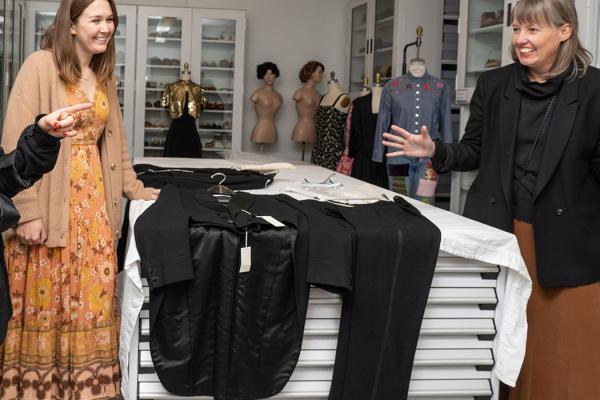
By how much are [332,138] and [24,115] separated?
17.0 feet

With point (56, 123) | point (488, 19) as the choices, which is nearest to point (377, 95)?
point (488, 19)

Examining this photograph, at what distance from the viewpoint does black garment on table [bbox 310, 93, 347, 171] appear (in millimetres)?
7617

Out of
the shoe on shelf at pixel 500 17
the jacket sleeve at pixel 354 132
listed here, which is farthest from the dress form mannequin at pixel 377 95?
the shoe on shelf at pixel 500 17

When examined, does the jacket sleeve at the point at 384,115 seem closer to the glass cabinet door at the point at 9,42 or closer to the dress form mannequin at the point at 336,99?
the dress form mannequin at the point at 336,99

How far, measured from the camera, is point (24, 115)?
2.60m

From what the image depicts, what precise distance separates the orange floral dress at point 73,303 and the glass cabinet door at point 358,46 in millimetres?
5874

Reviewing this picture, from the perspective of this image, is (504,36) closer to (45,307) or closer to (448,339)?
(448,339)

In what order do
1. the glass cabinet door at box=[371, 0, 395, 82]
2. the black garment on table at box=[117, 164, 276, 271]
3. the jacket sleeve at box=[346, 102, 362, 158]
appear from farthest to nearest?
the glass cabinet door at box=[371, 0, 395, 82] → the jacket sleeve at box=[346, 102, 362, 158] → the black garment on table at box=[117, 164, 276, 271]

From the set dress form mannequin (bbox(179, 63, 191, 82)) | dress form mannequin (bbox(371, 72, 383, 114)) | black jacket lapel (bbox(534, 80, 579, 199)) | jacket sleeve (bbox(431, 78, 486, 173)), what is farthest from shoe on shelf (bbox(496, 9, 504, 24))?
dress form mannequin (bbox(179, 63, 191, 82))

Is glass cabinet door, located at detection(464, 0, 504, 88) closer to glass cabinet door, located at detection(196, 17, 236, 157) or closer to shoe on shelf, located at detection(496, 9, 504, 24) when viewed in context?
shoe on shelf, located at detection(496, 9, 504, 24)

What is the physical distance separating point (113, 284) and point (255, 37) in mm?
6857

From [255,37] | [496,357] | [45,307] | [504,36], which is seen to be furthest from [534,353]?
[255,37]

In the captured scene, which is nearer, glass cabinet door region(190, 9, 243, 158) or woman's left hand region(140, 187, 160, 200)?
woman's left hand region(140, 187, 160, 200)

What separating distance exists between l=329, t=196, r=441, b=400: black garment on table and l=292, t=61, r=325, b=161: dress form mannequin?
645 cm
